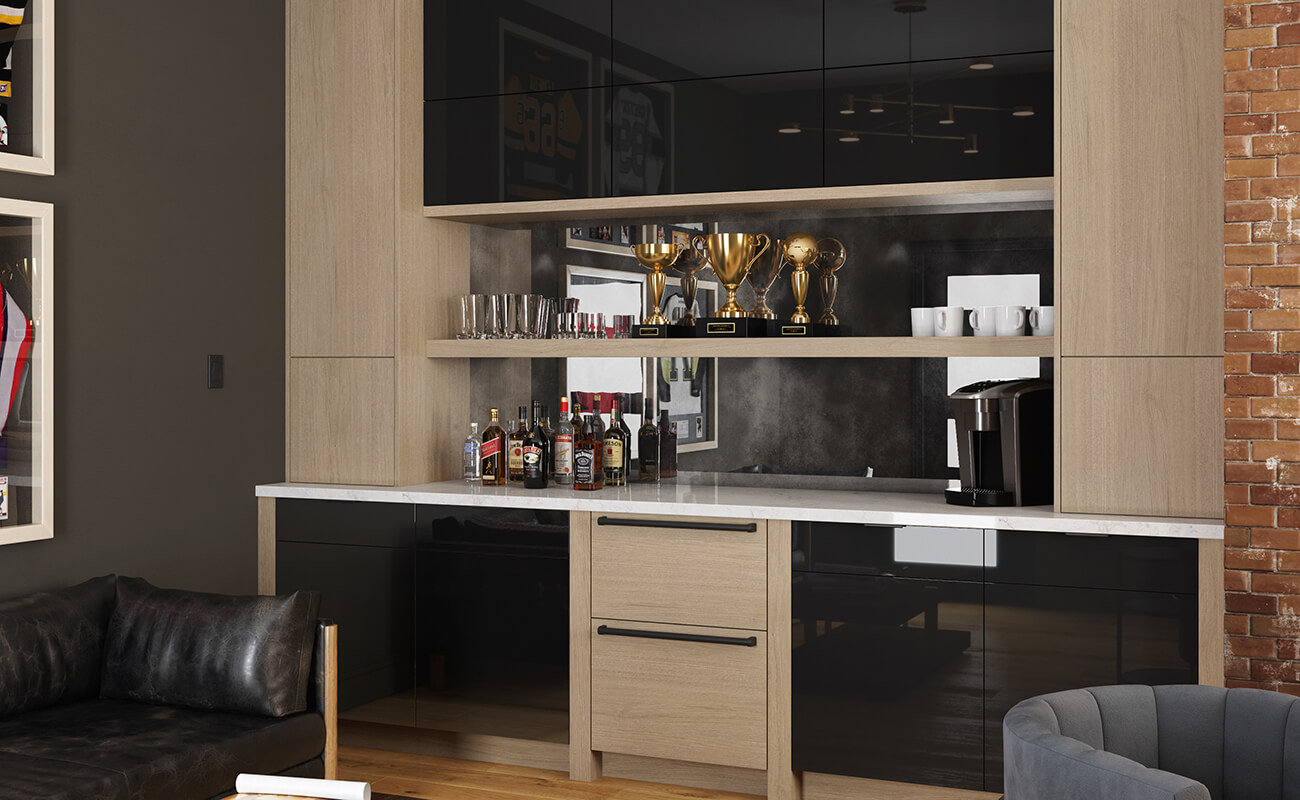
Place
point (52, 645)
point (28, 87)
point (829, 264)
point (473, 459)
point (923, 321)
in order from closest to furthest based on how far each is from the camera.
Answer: point (52, 645) < point (28, 87) < point (923, 321) < point (829, 264) < point (473, 459)

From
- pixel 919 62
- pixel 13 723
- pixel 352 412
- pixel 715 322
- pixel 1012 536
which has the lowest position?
pixel 13 723

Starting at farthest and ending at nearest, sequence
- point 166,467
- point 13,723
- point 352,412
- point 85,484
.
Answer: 1. point 352,412
2. point 166,467
3. point 85,484
4. point 13,723

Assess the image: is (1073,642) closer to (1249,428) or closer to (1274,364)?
(1249,428)

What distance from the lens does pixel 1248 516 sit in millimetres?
3174

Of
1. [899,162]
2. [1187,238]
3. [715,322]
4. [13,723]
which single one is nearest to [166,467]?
[13,723]

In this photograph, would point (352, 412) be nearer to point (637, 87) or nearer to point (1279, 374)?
point (637, 87)

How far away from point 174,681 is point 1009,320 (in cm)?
265

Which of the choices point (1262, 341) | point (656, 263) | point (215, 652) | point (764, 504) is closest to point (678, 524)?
point (764, 504)

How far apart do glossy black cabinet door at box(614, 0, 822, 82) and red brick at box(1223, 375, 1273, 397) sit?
1.59 m

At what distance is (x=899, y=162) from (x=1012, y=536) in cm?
121

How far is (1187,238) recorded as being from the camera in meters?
3.38

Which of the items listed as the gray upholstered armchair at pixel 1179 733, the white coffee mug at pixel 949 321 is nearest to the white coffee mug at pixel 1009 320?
the white coffee mug at pixel 949 321

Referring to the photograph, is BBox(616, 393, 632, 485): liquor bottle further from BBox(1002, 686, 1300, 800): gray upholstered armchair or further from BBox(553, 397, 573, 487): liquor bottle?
BBox(1002, 686, 1300, 800): gray upholstered armchair

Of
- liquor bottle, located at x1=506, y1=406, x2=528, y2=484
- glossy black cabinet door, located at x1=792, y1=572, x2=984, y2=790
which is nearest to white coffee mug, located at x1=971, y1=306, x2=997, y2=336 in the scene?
glossy black cabinet door, located at x1=792, y1=572, x2=984, y2=790
